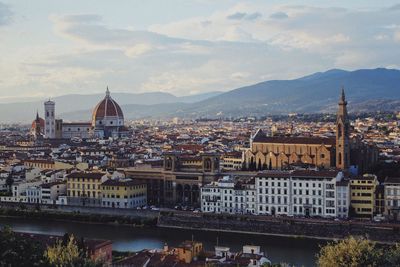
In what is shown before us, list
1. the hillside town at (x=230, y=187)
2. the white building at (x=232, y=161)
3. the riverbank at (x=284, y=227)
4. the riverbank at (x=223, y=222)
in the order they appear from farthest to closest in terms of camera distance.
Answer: the white building at (x=232, y=161), the hillside town at (x=230, y=187), the riverbank at (x=223, y=222), the riverbank at (x=284, y=227)

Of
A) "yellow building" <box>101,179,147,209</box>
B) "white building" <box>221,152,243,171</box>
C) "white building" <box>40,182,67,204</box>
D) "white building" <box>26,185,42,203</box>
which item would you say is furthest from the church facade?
"white building" <box>26,185,42,203</box>

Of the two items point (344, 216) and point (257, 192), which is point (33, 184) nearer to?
point (257, 192)

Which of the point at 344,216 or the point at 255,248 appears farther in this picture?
the point at 344,216

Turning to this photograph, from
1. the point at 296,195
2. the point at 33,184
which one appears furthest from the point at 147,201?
the point at 296,195

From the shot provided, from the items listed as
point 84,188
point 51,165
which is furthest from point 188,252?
point 51,165

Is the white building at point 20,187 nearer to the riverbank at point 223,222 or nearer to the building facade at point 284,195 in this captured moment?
the riverbank at point 223,222

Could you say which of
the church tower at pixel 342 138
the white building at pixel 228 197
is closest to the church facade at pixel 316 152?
the church tower at pixel 342 138

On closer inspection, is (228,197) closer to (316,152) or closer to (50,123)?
(316,152)
